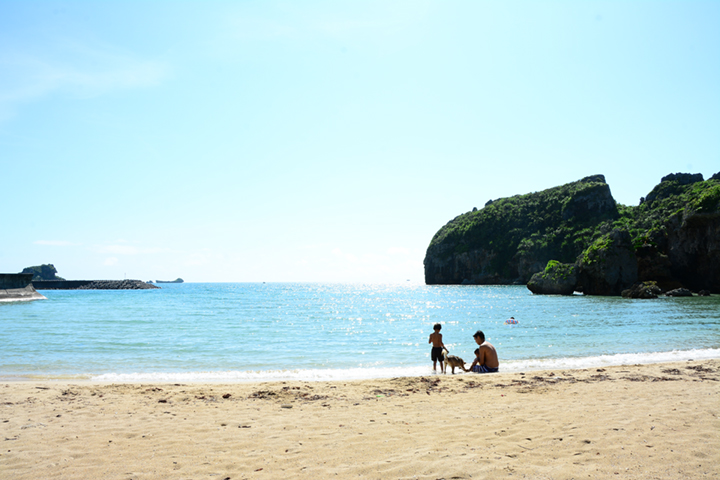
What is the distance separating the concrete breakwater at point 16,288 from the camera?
59438 millimetres

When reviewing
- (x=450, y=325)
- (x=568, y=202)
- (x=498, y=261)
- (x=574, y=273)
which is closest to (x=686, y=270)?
(x=574, y=273)

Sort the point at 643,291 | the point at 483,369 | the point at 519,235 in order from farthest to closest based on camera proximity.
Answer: the point at 519,235 → the point at 643,291 → the point at 483,369

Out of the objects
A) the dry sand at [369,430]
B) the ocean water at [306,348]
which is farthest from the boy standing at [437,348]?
the dry sand at [369,430]

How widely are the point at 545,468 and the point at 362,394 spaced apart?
5325mm

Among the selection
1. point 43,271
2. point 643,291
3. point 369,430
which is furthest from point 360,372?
point 43,271

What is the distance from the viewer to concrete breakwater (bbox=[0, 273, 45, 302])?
59.4 m

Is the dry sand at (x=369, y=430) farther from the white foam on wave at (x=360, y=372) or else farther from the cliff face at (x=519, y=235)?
the cliff face at (x=519, y=235)

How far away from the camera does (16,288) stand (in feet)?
205

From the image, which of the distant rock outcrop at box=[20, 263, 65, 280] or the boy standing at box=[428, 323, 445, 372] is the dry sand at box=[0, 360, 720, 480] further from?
the distant rock outcrop at box=[20, 263, 65, 280]

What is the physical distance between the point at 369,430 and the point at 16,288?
76431 millimetres

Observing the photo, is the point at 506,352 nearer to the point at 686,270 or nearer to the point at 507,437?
the point at 507,437

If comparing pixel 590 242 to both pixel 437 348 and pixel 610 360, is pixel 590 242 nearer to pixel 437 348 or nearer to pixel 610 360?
pixel 610 360

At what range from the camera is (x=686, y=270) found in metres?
56.6

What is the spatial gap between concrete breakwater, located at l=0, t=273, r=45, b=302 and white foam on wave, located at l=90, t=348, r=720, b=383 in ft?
204
